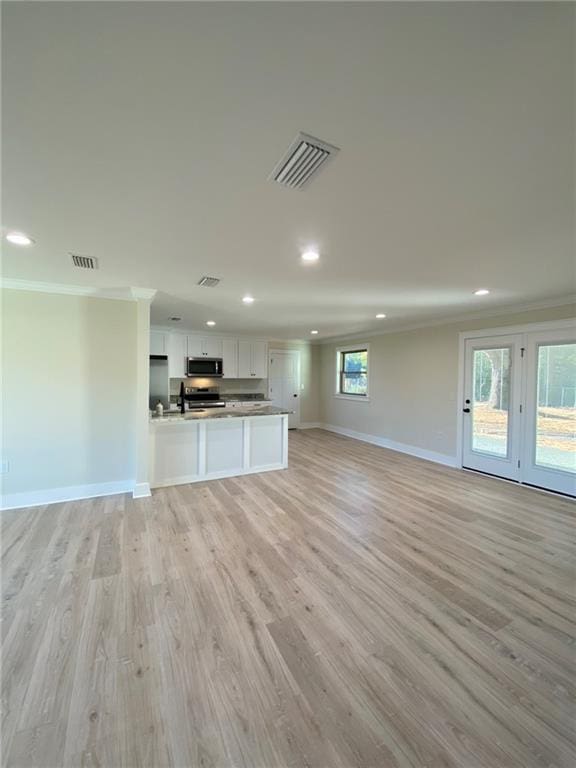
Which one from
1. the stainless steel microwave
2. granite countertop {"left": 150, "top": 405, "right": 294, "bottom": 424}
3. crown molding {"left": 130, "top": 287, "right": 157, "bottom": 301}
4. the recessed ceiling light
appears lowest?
granite countertop {"left": 150, "top": 405, "right": 294, "bottom": 424}

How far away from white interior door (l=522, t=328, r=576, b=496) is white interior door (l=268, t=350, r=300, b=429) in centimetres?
504

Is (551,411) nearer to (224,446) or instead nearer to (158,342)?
(224,446)

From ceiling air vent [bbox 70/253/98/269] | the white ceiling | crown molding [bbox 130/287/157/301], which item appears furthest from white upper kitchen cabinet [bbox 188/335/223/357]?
the white ceiling

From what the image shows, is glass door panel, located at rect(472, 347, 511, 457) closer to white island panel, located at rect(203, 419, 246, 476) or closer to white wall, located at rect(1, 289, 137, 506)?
white island panel, located at rect(203, 419, 246, 476)

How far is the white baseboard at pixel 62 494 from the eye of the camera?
338 cm

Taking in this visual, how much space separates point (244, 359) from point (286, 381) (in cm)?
140

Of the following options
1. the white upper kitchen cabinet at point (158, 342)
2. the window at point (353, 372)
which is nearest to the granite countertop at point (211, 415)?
the white upper kitchen cabinet at point (158, 342)

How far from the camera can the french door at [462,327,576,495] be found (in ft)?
12.4

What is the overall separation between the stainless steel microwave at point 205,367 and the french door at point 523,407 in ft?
15.8

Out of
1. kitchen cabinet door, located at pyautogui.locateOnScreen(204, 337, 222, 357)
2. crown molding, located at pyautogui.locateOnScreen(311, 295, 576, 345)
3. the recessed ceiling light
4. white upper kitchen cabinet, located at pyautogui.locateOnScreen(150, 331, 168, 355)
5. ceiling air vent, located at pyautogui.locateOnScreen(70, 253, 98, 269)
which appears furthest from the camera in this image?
kitchen cabinet door, located at pyautogui.locateOnScreen(204, 337, 222, 357)

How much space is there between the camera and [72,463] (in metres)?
3.63

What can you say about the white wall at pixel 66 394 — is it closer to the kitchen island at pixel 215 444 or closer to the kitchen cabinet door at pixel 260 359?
the kitchen island at pixel 215 444

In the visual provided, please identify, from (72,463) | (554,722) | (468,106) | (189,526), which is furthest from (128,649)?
(468,106)

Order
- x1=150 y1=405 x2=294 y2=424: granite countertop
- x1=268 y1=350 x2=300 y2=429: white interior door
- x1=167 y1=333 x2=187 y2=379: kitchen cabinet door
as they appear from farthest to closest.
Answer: x1=268 y1=350 x2=300 y2=429: white interior door < x1=167 y1=333 x2=187 y2=379: kitchen cabinet door < x1=150 y1=405 x2=294 y2=424: granite countertop
